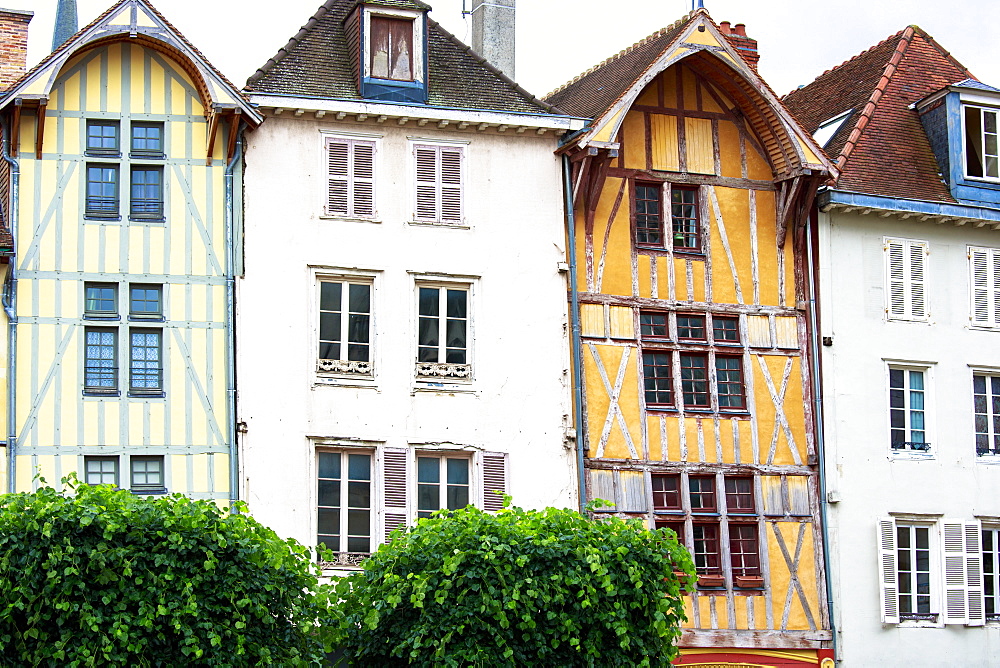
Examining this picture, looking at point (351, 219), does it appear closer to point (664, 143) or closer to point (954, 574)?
point (664, 143)

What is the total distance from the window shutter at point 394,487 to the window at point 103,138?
618 centimetres

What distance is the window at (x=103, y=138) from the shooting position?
27.7 metres

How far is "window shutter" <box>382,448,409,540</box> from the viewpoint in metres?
27.8

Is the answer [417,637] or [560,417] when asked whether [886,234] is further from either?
[417,637]

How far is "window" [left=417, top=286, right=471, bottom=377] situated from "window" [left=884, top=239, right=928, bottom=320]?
24.6 feet

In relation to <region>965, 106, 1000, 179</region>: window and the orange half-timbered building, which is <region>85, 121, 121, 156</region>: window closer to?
the orange half-timbered building

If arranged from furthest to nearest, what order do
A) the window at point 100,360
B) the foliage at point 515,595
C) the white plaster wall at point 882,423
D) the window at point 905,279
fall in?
the window at point 905,279 → the white plaster wall at point 882,423 → the window at point 100,360 → the foliage at point 515,595

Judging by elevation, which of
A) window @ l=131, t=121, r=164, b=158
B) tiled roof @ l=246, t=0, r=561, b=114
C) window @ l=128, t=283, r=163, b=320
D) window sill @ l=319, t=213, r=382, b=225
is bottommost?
window @ l=128, t=283, r=163, b=320

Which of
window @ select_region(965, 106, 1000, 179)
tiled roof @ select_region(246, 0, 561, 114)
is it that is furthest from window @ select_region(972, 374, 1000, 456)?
tiled roof @ select_region(246, 0, 561, 114)

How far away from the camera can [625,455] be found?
29.0 meters

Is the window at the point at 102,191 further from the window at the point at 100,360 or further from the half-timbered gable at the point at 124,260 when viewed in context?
the window at the point at 100,360

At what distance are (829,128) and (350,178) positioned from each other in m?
9.41

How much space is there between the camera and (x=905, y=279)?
31.3 meters

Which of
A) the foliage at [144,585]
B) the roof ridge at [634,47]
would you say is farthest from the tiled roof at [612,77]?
the foliage at [144,585]
